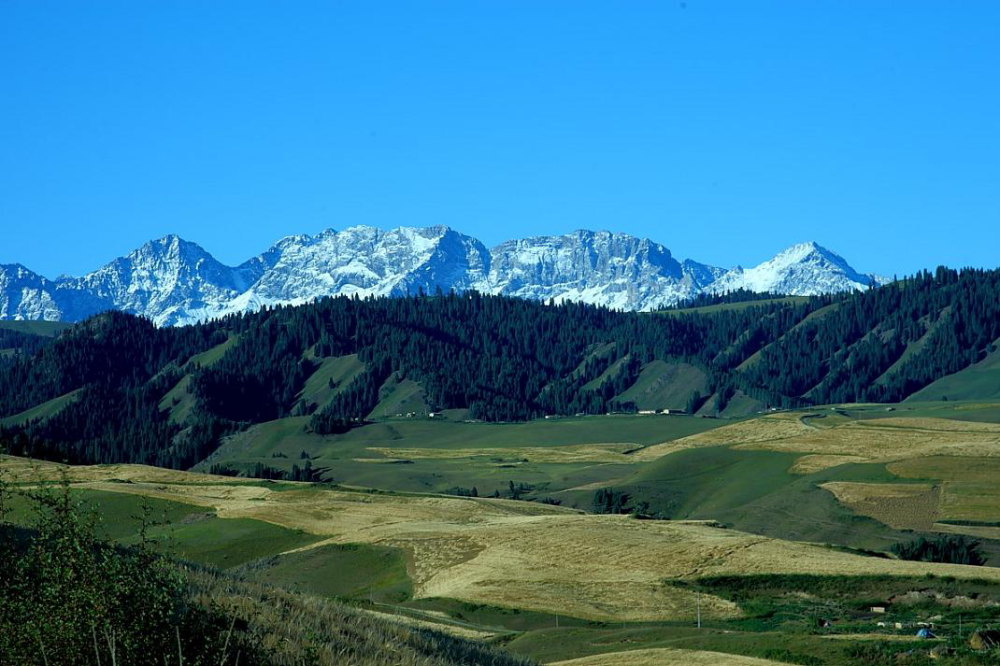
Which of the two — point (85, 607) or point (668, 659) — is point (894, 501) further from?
point (85, 607)

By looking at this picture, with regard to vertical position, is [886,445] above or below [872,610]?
above

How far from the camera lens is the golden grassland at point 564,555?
328ft

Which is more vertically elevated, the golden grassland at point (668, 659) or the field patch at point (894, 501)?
the field patch at point (894, 501)

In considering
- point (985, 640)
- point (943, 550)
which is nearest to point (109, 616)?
point (985, 640)

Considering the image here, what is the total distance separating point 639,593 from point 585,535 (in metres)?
24.7

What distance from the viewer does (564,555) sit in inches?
4631

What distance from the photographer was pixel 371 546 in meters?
130

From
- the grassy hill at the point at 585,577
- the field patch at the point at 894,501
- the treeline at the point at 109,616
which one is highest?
the treeline at the point at 109,616

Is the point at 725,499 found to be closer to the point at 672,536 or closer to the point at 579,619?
the point at 672,536

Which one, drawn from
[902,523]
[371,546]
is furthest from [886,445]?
[371,546]

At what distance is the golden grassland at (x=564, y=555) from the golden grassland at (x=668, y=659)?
106ft

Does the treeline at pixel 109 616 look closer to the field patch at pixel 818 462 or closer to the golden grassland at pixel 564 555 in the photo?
the golden grassland at pixel 564 555

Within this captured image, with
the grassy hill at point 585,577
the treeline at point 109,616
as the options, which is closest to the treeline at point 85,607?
the treeline at point 109,616

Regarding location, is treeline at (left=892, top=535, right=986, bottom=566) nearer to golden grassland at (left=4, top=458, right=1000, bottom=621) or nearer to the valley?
the valley
